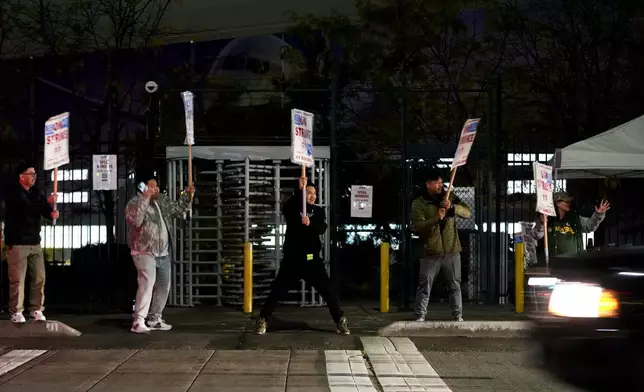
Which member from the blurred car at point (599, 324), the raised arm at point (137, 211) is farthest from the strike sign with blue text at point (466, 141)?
the blurred car at point (599, 324)

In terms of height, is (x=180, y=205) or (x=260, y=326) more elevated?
(x=180, y=205)

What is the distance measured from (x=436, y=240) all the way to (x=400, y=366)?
2.50m

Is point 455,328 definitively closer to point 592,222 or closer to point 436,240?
point 436,240

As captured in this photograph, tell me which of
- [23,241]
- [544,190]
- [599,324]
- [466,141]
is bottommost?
[599,324]

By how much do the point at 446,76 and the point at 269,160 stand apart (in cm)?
798

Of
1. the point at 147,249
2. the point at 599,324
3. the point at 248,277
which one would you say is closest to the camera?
the point at 599,324

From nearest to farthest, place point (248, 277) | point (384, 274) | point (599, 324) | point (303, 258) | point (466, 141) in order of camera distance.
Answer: point (599, 324), point (303, 258), point (466, 141), point (248, 277), point (384, 274)

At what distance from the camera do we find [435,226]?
10617 millimetres

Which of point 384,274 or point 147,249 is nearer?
point 147,249

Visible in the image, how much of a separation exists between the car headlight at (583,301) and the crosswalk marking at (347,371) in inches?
83.2

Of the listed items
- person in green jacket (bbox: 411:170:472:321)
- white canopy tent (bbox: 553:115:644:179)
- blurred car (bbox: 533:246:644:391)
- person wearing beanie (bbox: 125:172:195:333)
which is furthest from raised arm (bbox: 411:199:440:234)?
blurred car (bbox: 533:246:644:391)

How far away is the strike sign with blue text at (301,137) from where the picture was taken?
418 inches

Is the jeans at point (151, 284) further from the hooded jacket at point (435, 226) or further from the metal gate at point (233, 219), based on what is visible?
the hooded jacket at point (435, 226)

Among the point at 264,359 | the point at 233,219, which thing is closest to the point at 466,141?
the point at 264,359
